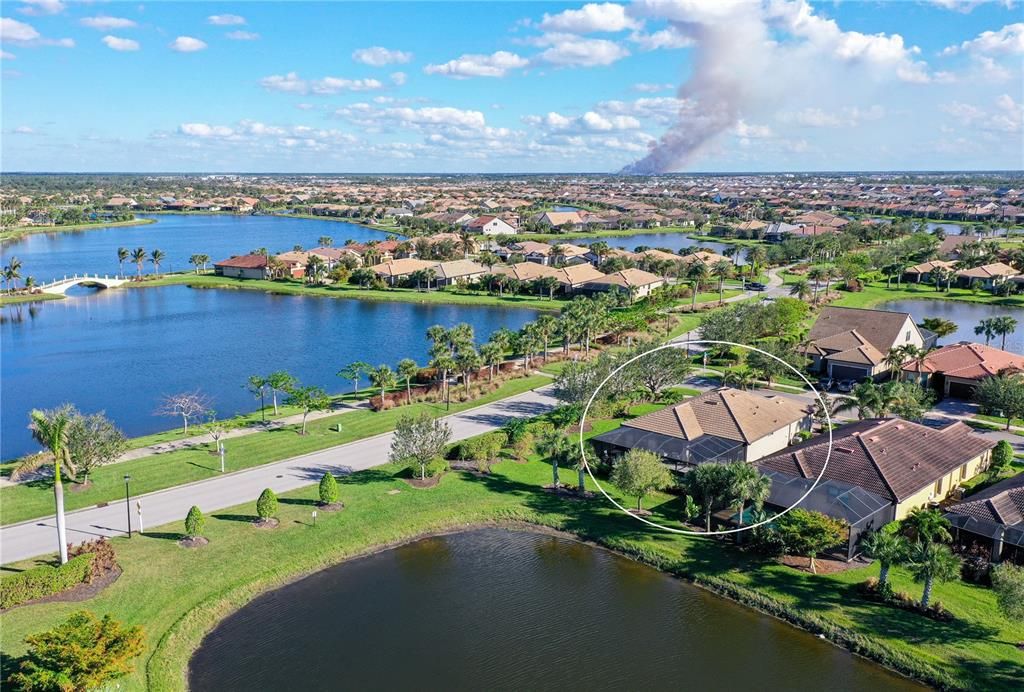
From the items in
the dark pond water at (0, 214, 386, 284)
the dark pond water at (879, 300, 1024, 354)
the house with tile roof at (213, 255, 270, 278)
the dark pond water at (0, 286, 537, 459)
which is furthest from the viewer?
the dark pond water at (0, 214, 386, 284)

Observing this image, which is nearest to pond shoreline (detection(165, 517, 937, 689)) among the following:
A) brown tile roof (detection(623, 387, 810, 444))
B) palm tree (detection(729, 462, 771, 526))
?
palm tree (detection(729, 462, 771, 526))

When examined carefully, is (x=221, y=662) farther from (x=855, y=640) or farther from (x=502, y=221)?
(x=502, y=221)

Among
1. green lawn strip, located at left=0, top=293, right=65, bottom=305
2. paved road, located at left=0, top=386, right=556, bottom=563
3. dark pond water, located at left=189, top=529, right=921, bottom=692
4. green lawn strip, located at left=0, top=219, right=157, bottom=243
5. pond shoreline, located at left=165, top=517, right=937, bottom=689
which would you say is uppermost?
green lawn strip, located at left=0, top=219, right=157, bottom=243

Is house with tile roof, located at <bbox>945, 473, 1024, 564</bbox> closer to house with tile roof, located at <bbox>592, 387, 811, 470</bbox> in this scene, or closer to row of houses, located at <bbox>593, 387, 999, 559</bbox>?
row of houses, located at <bbox>593, 387, 999, 559</bbox>

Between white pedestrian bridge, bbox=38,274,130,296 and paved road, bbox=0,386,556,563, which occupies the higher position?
white pedestrian bridge, bbox=38,274,130,296

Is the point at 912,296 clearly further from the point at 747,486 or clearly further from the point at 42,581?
the point at 42,581

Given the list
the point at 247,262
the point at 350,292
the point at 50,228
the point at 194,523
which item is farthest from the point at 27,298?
the point at 50,228

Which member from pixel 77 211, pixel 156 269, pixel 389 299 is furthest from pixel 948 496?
pixel 77 211
